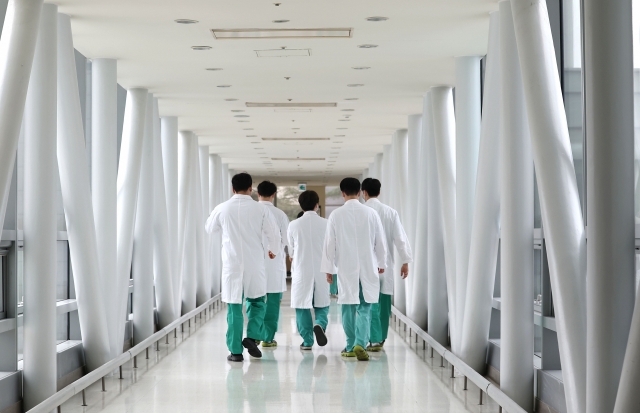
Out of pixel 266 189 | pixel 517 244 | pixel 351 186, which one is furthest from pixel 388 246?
pixel 517 244

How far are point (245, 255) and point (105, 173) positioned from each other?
172cm

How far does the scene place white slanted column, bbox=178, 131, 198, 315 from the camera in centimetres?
1477

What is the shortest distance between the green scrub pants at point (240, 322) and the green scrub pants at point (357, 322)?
918 mm

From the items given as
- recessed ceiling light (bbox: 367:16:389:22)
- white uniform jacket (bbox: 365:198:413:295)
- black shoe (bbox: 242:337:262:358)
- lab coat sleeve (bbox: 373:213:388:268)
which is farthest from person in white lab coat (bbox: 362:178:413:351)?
recessed ceiling light (bbox: 367:16:389:22)

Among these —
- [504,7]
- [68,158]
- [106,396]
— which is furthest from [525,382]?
[68,158]

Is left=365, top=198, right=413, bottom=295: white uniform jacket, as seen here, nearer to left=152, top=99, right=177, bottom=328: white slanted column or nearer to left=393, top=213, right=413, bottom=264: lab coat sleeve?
left=393, top=213, right=413, bottom=264: lab coat sleeve

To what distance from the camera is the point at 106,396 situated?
25.1 feet

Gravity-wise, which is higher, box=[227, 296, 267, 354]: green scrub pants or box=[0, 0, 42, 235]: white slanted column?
box=[0, 0, 42, 235]: white slanted column

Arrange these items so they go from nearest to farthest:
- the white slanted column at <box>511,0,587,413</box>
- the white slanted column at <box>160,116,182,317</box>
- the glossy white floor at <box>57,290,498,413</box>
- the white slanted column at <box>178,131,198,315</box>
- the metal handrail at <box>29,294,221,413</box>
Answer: the white slanted column at <box>511,0,587,413</box> < the metal handrail at <box>29,294,221,413</box> < the glossy white floor at <box>57,290,498,413</box> < the white slanted column at <box>160,116,182,317</box> < the white slanted column at <box>178,131,198,315</box>

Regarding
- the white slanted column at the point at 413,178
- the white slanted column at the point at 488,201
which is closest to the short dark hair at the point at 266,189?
the white slanted column at the point at 488,201

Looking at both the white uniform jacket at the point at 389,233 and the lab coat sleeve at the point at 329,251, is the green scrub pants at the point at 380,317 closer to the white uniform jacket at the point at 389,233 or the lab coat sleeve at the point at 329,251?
the white uniform jacket at the point at 389,233

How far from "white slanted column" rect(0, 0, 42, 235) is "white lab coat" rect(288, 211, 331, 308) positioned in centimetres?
490

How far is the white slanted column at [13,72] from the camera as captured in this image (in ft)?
18.3

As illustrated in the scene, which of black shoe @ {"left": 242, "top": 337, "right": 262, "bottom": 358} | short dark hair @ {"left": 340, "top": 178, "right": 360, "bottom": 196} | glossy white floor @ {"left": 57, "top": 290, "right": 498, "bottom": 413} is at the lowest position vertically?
glossy white floor @ {"left": 57, "top": 290, "right": 498, "bottom": 413}
